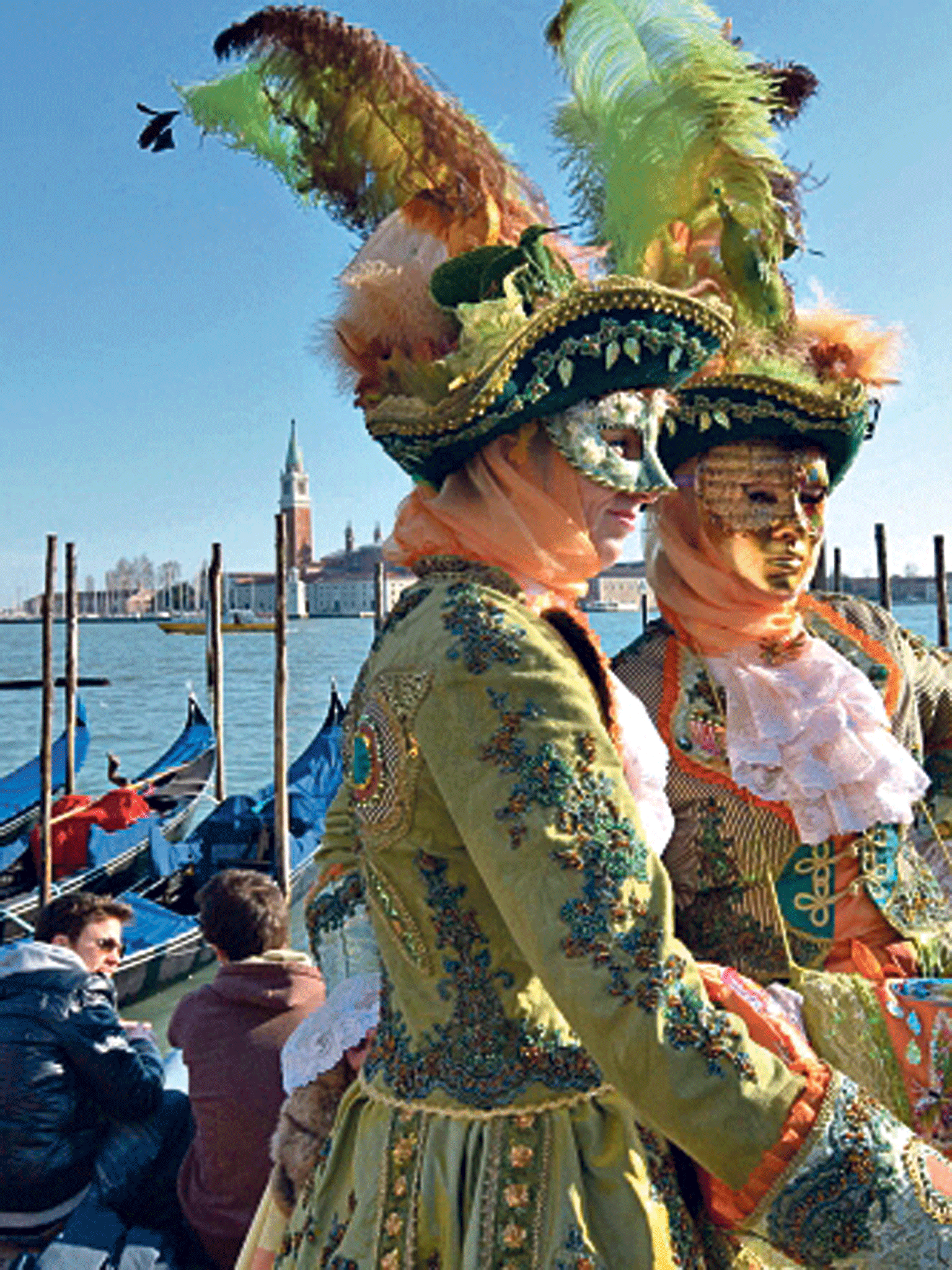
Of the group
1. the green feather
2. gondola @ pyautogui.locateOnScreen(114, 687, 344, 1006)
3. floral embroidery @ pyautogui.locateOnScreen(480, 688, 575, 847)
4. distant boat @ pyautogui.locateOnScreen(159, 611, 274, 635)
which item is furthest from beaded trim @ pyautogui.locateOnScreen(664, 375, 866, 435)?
distant boat @ pyautogui.locateOnScreen(159, 611, 274, 635)

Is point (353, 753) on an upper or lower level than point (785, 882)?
upper

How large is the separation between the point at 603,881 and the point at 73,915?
2.79m

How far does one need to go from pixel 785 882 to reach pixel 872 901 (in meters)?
0.12

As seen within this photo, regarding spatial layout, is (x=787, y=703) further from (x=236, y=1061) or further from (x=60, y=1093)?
(x=60, y=1093)

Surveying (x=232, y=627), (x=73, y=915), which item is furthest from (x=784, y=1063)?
(x=232, y=627)

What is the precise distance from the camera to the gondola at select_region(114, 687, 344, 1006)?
777cm

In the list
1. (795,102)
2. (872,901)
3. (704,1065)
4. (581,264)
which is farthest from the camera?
(795,102)

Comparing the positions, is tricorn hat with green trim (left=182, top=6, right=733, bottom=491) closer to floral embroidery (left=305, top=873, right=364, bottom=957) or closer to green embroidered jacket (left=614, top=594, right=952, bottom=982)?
floral embroidery (left=305, top=873, right=364, bottom=957)

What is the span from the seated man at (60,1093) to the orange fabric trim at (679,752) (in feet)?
5.22

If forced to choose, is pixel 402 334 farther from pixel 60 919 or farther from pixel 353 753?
pixel 60 919

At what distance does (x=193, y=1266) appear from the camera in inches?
110

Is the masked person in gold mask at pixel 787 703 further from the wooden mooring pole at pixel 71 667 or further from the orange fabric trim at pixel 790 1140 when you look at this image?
the wooden mooring pole at pixel 71 667

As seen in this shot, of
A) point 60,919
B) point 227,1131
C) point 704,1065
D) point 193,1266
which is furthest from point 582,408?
point 60,919

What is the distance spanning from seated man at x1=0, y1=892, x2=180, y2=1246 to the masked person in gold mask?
155 cm
